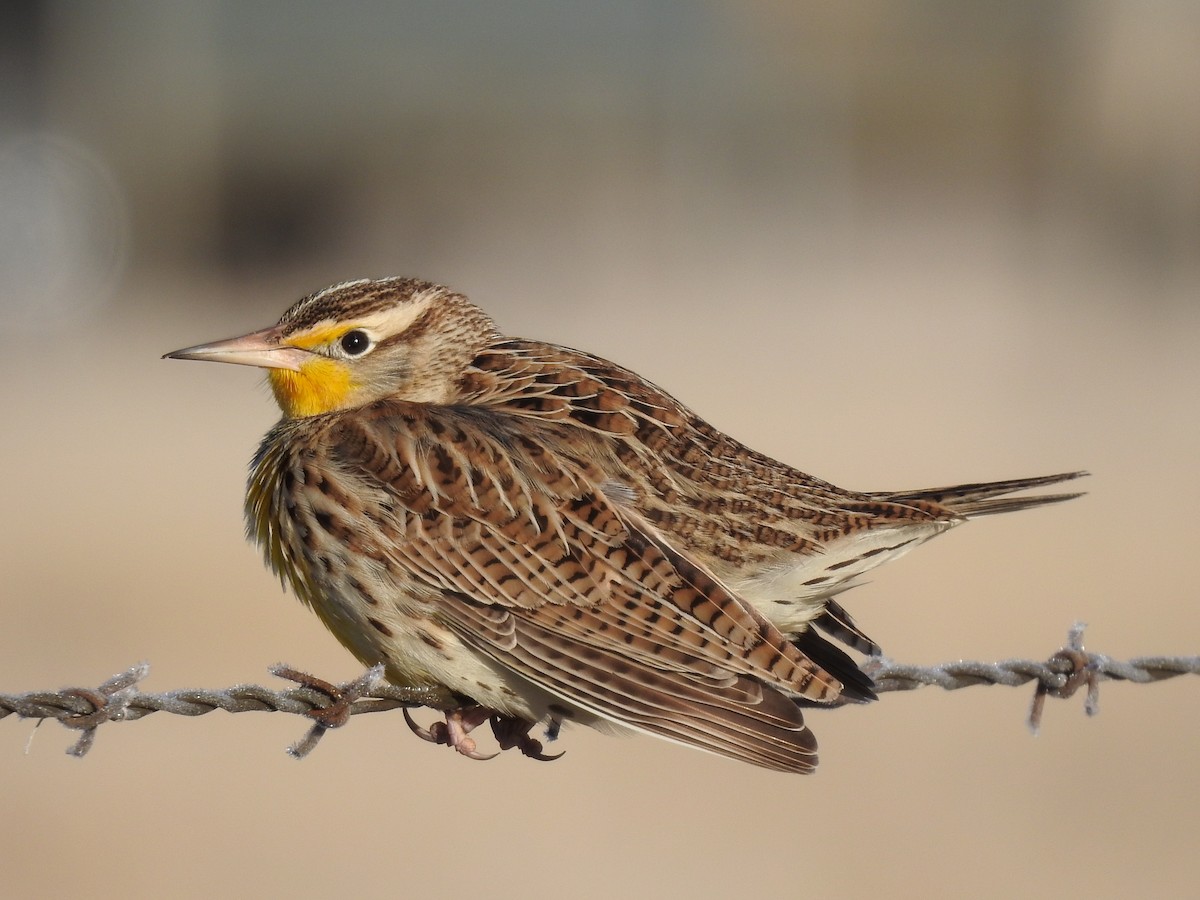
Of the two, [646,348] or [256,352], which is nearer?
[256,352]

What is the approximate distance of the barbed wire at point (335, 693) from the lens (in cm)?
418

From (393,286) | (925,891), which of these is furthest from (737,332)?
(393,286)

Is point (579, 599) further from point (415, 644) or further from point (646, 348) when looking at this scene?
point (646, 348)

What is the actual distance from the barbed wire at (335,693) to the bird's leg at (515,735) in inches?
8.1

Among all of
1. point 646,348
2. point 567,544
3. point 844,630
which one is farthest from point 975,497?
point 646,348

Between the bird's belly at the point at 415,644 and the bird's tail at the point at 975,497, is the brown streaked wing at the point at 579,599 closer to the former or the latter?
the bird's belly at the point at 415,644

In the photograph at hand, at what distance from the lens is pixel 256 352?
529cm

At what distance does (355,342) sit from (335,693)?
141 cm

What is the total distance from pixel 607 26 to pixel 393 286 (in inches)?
870

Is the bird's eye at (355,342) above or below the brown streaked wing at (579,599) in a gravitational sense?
above

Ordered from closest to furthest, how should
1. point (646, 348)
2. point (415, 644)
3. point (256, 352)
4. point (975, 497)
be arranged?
1. point (415, 644)
2. point (975, 497)
3. point (256, 352)
4. point (646, 348)

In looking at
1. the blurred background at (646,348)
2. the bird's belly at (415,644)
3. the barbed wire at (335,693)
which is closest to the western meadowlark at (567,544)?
the bird's belly at (415,644)

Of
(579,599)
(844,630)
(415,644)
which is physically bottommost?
(844,630)

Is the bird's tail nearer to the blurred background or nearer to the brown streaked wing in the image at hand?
the brown streaked wing
